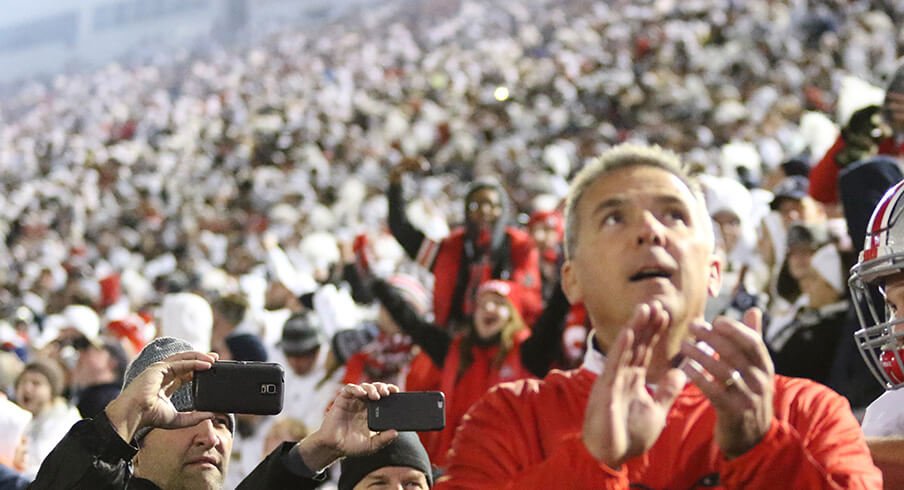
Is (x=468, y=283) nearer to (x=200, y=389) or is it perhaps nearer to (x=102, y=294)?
(x=200, y=389)

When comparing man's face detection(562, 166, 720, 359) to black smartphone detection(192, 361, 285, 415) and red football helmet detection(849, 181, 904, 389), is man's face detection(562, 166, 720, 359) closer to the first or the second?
red football helmet detection(849, 181, 904, 389)

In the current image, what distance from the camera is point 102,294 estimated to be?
42.5 feet

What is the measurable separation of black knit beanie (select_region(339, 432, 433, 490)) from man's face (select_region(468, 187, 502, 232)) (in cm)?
313

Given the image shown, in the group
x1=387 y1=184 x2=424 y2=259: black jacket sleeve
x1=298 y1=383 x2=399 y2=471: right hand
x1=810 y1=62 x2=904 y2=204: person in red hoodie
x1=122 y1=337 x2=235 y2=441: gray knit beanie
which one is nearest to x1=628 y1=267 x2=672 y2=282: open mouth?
x1=298 y1=383 x2=399 y2=471: right hand

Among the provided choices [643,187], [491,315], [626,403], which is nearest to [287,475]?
[643,187]

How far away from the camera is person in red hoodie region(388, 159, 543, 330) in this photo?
21.5 feet

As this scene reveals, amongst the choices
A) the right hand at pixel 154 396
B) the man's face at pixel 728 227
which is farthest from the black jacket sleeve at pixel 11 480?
the man's face at pixel 728 227

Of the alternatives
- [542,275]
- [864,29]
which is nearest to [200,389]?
[542,275]

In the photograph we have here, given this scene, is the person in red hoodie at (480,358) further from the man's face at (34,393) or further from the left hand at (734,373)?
the left hand at (734,373)

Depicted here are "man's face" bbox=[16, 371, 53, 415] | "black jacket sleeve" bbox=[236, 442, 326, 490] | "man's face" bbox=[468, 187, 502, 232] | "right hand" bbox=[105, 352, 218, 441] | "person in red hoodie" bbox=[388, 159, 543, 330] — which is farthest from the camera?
"man's face" bbox=[468, 187, 502, 232]

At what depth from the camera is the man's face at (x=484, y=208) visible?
6.69 meters

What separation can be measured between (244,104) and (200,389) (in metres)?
29.3

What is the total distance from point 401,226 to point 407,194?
4.61 m

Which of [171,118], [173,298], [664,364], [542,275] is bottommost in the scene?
[171,118]
